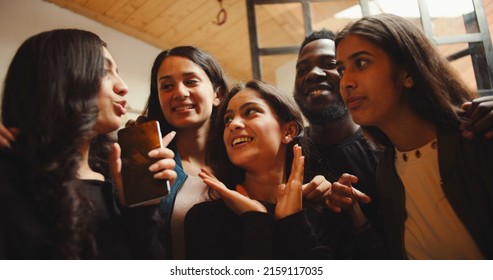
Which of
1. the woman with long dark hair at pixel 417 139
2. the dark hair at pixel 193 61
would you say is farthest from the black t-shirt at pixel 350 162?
the dark hair at pixel 193 61

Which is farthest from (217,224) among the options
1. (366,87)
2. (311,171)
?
(366,87)

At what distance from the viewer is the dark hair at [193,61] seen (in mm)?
934

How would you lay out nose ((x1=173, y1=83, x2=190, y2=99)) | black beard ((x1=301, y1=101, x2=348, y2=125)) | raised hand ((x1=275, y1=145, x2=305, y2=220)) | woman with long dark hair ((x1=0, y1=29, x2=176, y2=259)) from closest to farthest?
1. woman with long dark hair ((x1=0, y1=29, x2=176, y2=259))
2. raised hand ((x1=275, y1=145, x2=305, y2=220))
3. nose ((x1=173, y1=83, x2=190, y2=99))
4. black beard ((x1=301, y1=101, x2=348, y2=125))

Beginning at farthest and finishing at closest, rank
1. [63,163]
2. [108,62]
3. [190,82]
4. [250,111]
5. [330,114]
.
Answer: [330,114] → [190,82] → [250,111] → [108,62] → [63,163]

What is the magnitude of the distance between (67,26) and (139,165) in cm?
84

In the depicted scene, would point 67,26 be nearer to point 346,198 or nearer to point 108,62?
point 108,62

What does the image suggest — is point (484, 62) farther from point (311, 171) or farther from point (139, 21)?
point (139, 21)

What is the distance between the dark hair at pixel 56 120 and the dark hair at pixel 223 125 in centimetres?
33

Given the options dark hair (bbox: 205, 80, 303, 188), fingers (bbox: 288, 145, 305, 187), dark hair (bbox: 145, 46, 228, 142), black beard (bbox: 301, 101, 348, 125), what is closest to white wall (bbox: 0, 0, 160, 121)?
dark hair (bbox: 145, 46, 228, 142)

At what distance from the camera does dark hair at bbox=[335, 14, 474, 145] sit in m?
0.70

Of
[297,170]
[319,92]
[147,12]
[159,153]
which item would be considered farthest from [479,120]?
[147,12]

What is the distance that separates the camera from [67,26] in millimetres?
1189

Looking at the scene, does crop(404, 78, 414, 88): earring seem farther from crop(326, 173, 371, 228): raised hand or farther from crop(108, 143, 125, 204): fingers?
crop(108, 143, 125, 204): fingers

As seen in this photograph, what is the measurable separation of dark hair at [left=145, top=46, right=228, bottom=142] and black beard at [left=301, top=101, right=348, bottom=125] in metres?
0.30
